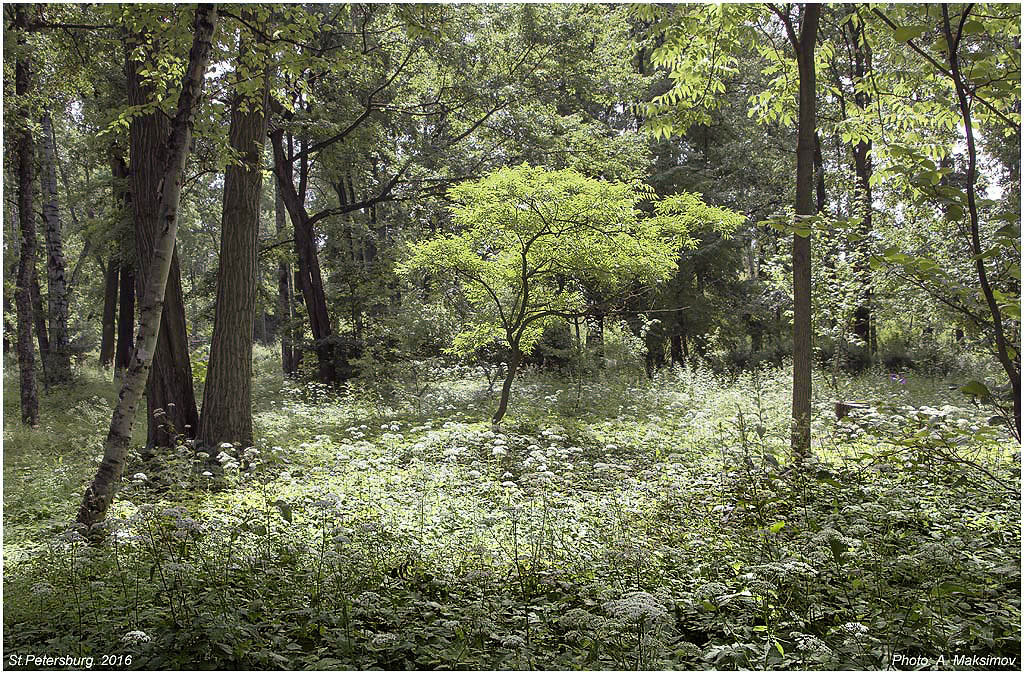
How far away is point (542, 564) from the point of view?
3525 mm

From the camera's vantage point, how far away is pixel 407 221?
14672 millimetres

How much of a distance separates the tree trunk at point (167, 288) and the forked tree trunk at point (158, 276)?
2.56 metres

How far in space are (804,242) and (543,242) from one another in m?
4.22

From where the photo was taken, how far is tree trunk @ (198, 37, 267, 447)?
673 centimetres

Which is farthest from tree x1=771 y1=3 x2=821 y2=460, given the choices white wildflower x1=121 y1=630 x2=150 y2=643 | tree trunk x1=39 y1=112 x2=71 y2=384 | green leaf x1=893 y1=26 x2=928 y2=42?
tree trunk x1=39 y1=112 x2=71 y2=384

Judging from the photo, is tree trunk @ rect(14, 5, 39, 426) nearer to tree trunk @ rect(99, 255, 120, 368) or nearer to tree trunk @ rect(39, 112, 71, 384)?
tree trunk @ rect(39, 112, 71, 384)

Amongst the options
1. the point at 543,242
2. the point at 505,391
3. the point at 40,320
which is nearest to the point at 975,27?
the point at 543,242

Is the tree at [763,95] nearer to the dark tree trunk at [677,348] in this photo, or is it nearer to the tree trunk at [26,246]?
the tree trunk at [26,246]

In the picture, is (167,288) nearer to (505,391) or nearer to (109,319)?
(505,391)

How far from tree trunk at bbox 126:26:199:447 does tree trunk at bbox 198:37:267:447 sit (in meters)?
0.36

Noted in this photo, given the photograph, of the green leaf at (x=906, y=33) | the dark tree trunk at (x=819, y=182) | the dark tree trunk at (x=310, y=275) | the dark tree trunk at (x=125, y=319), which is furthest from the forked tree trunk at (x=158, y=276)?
the dark tree trunk at (x=819, y=182)

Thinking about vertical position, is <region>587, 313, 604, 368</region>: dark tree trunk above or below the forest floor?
above

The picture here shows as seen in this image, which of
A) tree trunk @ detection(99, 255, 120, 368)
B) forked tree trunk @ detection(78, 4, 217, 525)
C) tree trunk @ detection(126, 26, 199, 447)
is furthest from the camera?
tree trunk @ detection(99, 255, 120, 368)

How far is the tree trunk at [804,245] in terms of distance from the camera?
18.1ft
